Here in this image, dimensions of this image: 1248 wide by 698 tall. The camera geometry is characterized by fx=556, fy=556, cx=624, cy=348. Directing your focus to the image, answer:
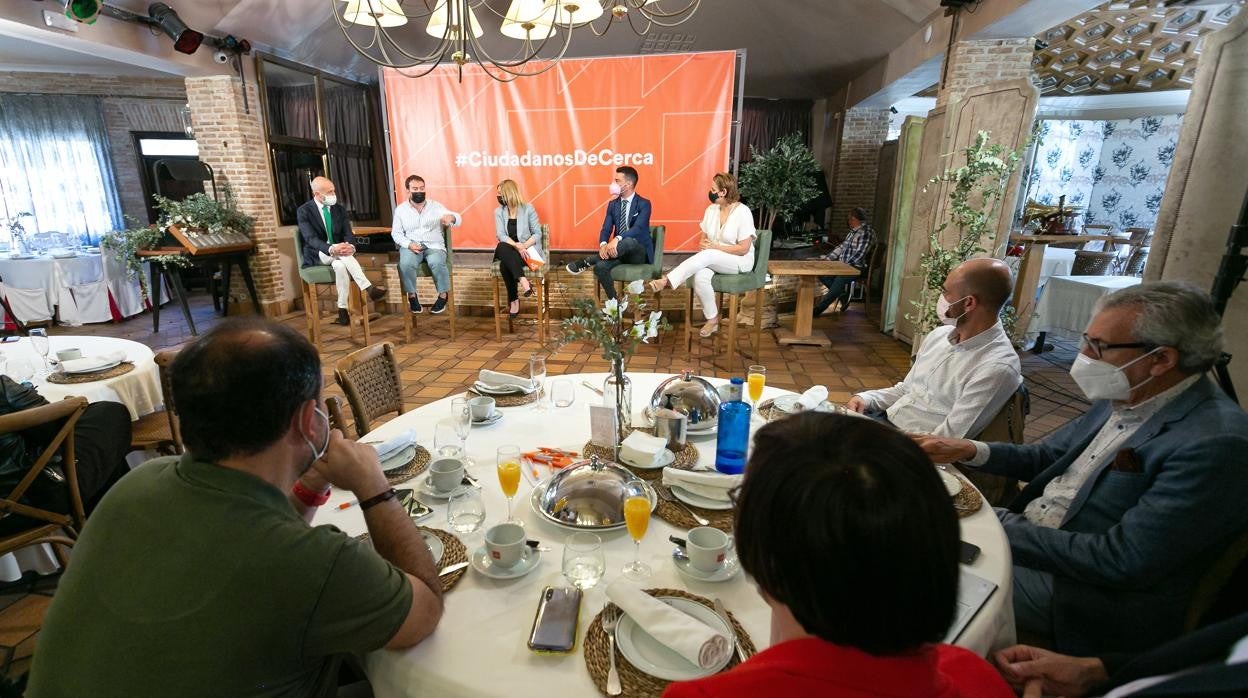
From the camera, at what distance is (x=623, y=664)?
0.88 metres

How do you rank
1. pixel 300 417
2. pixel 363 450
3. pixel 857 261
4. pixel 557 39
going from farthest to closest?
pixel 557 39
pixel 857 261
pixel 363 450
pixel 300 417

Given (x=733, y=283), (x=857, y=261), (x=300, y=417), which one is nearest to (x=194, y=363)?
(x=300, y=417)

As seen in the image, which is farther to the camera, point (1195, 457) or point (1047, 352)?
point (1047, 352)

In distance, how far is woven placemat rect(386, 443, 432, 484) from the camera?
146 cm

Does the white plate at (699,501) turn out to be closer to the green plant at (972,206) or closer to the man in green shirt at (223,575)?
the man in green shirt at (223,575)

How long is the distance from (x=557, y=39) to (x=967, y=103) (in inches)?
180

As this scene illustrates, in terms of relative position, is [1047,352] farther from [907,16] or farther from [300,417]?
[300,417]

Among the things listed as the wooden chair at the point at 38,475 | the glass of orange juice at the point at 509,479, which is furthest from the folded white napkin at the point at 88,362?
the glass of orange juice at the point at 509,479

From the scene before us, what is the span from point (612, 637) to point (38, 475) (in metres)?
2.06

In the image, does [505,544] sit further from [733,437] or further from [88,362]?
[88,362]

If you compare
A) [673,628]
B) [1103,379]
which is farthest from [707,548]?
[1103,379]

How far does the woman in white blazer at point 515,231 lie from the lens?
209 inches

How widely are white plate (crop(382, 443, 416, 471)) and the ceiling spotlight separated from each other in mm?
5449

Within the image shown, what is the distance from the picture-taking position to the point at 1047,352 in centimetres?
519
